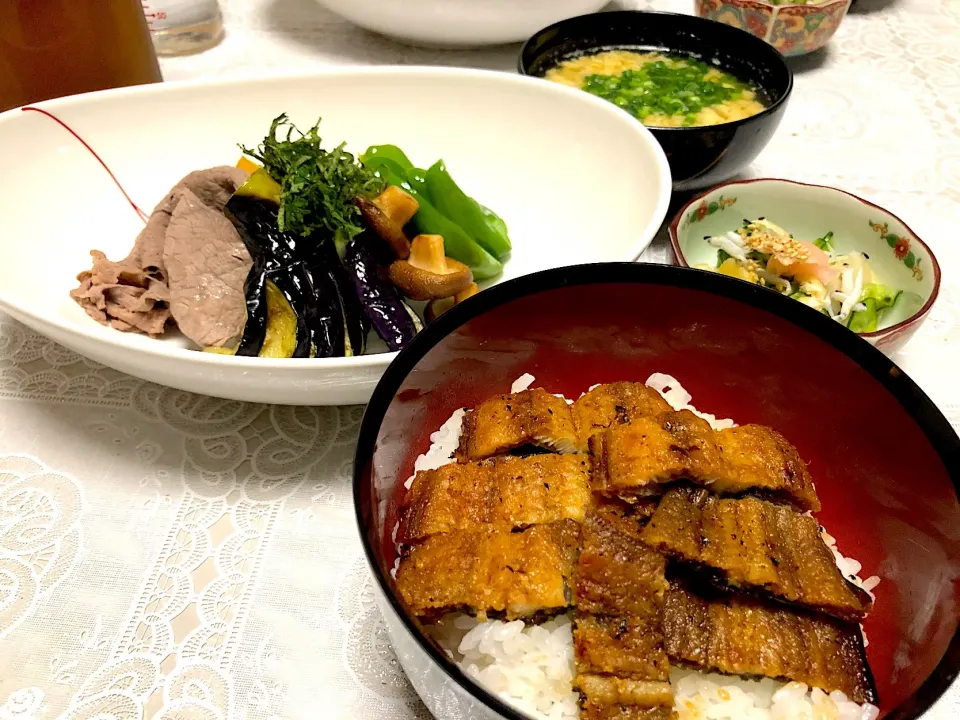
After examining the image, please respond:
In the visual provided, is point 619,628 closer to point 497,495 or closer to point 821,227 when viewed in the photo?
point 497,495

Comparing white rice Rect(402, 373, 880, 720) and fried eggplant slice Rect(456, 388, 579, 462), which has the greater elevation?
fried eggplant slice Rect(456, 388, 579, 462)

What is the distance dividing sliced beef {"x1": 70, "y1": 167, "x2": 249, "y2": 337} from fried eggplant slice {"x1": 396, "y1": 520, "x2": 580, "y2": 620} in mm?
868

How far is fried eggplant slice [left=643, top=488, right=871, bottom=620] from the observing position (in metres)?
0.94

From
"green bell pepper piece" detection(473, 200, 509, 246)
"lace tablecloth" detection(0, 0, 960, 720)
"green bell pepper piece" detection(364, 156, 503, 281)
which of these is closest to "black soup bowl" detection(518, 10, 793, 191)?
"lace tablecloth" detection(0, 0, 960, 720)

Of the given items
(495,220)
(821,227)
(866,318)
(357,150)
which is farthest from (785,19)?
(357,150)

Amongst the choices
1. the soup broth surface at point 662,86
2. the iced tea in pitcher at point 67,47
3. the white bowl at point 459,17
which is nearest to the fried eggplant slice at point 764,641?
the soup broth surface at point 662,86

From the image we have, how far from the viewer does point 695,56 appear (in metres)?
2.45

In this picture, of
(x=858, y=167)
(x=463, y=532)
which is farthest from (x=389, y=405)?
(x=858, y=167)

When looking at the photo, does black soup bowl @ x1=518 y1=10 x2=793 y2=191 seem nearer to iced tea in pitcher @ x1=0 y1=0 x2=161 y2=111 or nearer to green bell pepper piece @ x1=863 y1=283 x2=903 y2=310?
green bell pepper piece @ x1=863 y1=283 x2=903 y2=310

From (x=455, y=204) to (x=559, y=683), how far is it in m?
1.07

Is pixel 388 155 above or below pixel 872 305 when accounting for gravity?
above

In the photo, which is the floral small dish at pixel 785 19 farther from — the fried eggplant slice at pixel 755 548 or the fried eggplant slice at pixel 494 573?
the fried eggplant slice at pixel 494 573

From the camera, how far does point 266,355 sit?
143cm

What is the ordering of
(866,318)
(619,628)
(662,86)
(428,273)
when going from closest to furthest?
(619,628) < (428,273) < (866,318) < (662,86)
